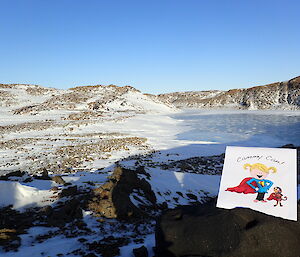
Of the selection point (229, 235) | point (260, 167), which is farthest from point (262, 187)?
point (229, 235)

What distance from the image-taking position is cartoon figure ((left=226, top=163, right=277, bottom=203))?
3592mm

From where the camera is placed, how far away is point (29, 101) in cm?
4666

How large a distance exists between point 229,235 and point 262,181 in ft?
3.31

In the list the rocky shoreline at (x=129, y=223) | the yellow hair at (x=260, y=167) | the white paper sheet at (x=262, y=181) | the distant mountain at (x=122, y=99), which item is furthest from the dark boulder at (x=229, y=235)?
the distant mountain at (x=122, y=99)

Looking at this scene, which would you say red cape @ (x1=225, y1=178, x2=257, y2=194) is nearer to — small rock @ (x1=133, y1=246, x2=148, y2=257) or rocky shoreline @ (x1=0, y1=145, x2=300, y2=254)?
rocky shoreline @ (x1=0, y1=145, x2=300, y2=254)

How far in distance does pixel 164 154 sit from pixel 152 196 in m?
9.60

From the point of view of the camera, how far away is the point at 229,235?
324cm

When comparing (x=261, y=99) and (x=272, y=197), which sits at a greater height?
(x=261, y=99)

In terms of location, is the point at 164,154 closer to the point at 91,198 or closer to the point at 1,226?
the point at 91,198

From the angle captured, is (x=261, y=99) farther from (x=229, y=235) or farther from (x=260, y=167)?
(x=229, y=235)

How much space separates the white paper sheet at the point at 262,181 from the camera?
346cm

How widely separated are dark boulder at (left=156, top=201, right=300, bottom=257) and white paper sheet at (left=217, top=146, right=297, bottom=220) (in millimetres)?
149

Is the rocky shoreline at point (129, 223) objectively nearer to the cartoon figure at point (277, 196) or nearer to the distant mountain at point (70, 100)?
the cartoon figure at point (277, 196)

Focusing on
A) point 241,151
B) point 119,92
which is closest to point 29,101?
point 119,92
